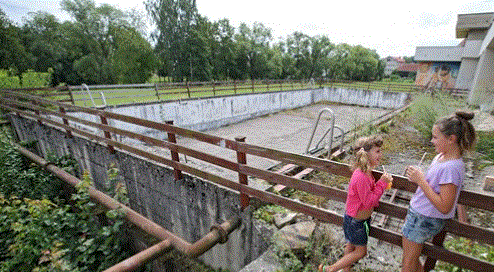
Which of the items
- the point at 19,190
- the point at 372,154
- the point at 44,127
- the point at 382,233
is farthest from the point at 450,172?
the point at 44,127

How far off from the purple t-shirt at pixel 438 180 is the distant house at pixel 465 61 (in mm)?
12885

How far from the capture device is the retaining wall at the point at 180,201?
3212 mm

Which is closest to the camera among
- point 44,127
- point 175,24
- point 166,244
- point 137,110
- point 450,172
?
point 450,172

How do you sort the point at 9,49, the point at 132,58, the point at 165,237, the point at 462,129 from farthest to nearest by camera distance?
the point at 132,58 → the point at 9,49 → the point at 165,237 → the point at 462,129

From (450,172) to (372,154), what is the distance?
503mm

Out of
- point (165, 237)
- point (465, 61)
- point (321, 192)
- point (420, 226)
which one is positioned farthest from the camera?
point (465, 61)

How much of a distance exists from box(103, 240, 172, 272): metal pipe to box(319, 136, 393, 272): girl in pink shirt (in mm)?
1793

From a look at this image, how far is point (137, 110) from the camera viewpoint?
11.4 meters

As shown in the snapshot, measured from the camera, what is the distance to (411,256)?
1946 mm

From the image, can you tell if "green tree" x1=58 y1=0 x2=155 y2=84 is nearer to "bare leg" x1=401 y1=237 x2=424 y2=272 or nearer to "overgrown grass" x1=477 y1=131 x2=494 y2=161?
"overgrown grass" x1=477 y1=131 x2=494 y2=161

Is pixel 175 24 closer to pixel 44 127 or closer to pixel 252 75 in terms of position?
pixel 252 75

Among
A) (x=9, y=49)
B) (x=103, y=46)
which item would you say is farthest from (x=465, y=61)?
(x=9, y=49)

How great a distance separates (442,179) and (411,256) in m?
0.78

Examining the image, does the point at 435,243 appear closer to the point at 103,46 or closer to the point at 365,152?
the point at 365,152
